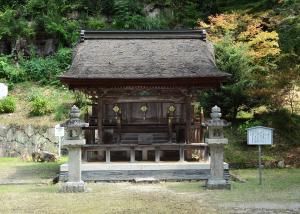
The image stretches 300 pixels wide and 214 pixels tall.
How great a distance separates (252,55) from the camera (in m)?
26.2

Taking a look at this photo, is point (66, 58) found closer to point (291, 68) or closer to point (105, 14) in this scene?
point (105, 14)

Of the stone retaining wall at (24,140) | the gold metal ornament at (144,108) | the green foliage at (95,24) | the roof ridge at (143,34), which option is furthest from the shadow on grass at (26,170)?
the green foliage at (95,24)

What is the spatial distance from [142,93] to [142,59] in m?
1.31

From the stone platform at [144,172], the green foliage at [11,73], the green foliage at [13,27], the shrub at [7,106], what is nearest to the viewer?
the stone platform at [144,172]

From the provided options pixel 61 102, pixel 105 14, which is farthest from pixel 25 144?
pixel 105 14

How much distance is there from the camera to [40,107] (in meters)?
31.9

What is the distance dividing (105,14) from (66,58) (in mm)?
5441

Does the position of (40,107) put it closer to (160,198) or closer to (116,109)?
(116,109)

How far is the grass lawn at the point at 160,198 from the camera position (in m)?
12.7

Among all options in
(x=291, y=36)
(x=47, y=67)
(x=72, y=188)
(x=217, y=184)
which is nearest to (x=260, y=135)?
(x=217, y=184)

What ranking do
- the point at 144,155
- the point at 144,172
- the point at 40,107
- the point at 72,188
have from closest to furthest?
the point at 72,188
the point at 144,172
the point at 144,155
the point at 40,107

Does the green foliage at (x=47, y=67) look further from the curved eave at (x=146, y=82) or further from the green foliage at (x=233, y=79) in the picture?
the curved eave at (x=146, y=82)

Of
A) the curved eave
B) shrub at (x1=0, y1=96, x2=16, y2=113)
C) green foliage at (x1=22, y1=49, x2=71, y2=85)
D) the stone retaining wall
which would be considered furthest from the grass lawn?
green foliage at (x1=22, y1=49, x2=71, y2=85)

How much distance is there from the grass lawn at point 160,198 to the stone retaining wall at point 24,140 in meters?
10.7
